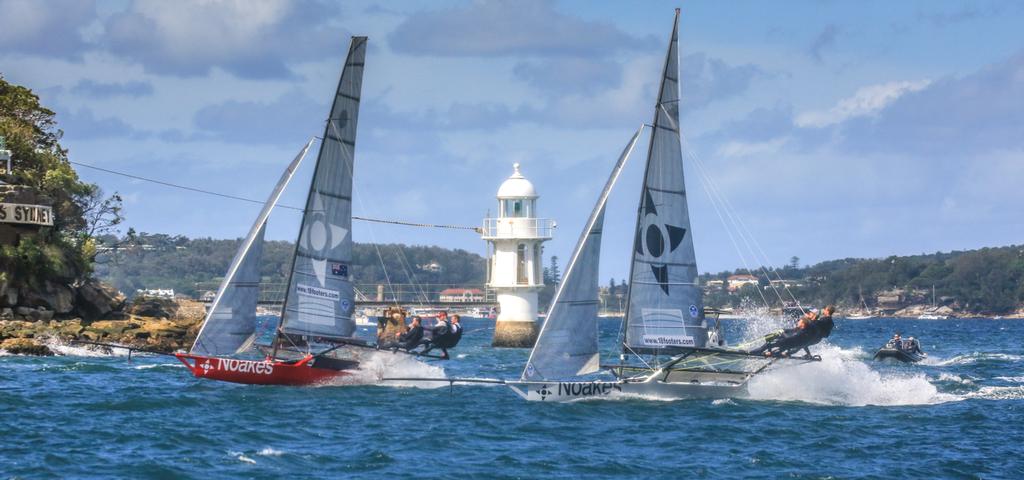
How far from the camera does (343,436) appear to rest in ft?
99.7

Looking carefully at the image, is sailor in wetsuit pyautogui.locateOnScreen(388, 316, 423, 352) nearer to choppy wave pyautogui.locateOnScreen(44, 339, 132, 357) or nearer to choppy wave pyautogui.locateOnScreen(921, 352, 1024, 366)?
choppy wave pyautogui.locateOnScreen(44, 339, 132, 357)

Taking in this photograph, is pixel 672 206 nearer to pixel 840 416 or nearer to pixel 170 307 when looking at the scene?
pixel 840 416

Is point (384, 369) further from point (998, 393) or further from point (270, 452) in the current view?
point (998, 393)

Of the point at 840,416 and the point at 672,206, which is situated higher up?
the point at 672,206

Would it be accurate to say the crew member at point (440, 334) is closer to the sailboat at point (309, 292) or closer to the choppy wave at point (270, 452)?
the sailboat at point (309, 292)

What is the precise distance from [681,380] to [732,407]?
76.3 inches

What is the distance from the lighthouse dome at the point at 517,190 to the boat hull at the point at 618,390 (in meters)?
31.3

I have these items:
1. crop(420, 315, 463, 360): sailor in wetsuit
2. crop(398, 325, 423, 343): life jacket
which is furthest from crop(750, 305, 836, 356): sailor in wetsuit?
crop(398, 325, 423, 343): life jacket

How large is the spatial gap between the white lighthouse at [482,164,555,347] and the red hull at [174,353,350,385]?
2839 centimetres

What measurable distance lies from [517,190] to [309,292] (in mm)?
29239

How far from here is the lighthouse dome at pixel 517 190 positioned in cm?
6806

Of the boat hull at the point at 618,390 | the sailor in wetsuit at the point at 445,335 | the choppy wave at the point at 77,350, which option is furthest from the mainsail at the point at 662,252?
the choppy wave at the point at 77,350

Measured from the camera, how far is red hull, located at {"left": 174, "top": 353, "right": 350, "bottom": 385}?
3812 cm

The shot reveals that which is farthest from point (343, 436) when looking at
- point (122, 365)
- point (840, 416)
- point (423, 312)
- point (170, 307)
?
point (423, 312)
